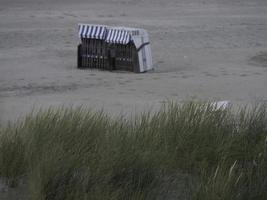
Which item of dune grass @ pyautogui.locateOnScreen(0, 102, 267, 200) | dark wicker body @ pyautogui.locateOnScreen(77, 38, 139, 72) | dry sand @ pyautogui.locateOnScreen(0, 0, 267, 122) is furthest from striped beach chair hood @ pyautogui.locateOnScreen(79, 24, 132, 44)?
dune grass @ pyautogui.locateOnScreen(0, 102, 267, 200)

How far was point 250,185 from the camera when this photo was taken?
5836 mm

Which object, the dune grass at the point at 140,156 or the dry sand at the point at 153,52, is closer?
the dune grass at the point at 140,156

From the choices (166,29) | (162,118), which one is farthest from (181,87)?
(166,29)

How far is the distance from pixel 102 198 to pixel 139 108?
5892mm

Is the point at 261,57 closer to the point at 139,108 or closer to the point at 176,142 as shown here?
the point at 139,108

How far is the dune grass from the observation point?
5.63 m

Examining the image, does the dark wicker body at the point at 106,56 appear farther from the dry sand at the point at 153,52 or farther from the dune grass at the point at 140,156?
the dune grass at the point at 140,156

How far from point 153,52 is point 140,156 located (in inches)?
573

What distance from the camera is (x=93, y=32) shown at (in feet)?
55.0

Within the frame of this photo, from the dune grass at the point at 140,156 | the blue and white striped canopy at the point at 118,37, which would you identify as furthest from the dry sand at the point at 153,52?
the dune grass at the point at 140,156

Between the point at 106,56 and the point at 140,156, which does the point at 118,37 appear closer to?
the point at 106,56

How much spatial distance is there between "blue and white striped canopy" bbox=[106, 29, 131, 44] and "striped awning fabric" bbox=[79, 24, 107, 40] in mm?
160

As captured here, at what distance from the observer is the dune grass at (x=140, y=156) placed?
18.5 feet

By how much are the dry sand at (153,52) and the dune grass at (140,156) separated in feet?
11.8
